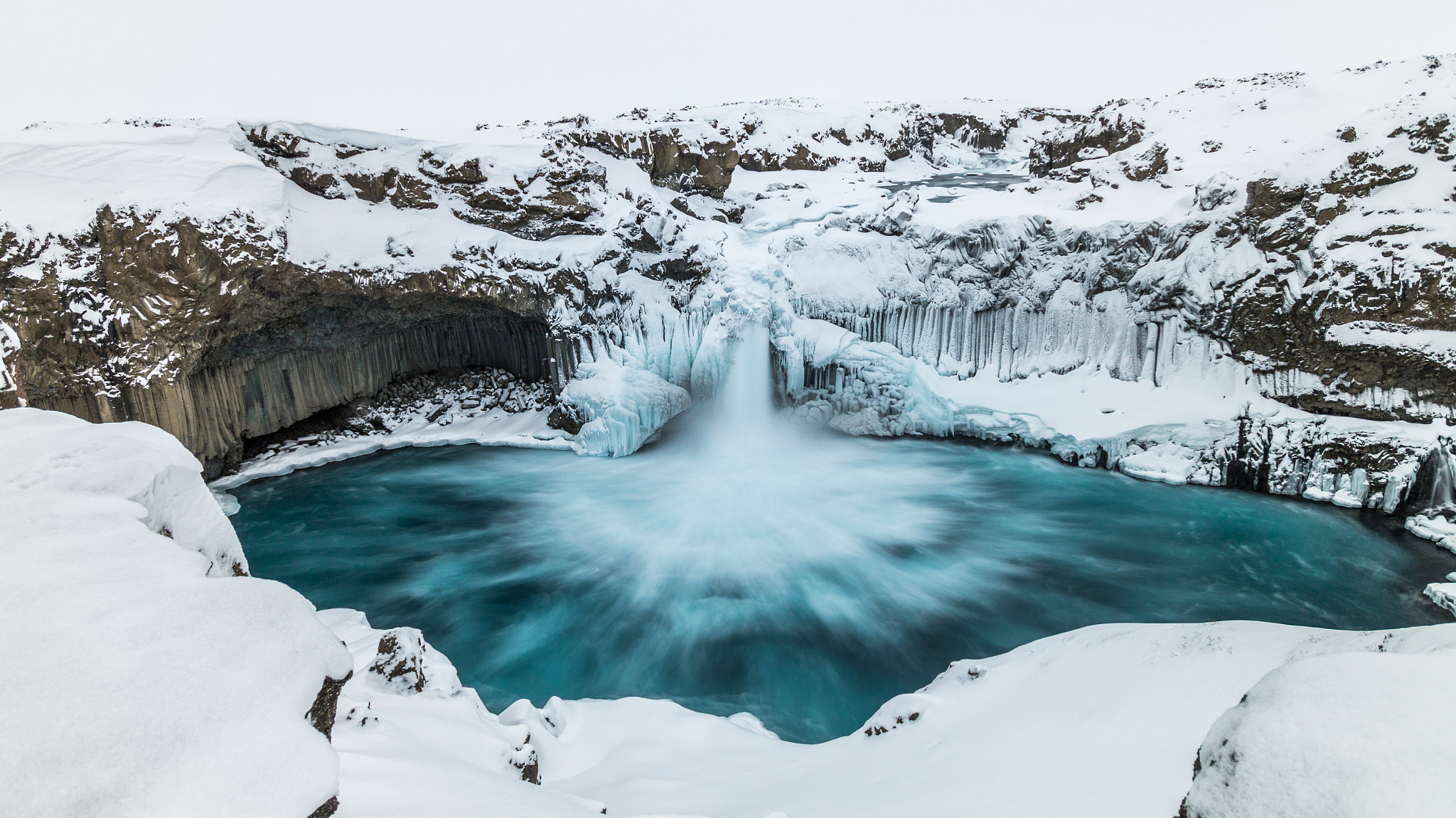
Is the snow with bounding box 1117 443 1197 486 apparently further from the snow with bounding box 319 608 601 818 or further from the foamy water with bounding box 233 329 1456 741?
the snow with bounding box 319 608 601 818

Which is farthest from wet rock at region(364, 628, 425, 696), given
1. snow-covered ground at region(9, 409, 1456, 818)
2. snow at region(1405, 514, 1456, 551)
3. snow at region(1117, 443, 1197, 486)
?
snow at region(1405, 514, 1456, 551)

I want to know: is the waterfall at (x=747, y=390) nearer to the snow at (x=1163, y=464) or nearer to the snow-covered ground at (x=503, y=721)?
the snow at (x=1163, y=464)

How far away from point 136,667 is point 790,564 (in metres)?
7.56

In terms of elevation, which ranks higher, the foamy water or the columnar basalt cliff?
the columnar basalt cliff

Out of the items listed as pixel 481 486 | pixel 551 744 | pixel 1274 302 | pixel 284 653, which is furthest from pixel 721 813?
pixel 1274 302

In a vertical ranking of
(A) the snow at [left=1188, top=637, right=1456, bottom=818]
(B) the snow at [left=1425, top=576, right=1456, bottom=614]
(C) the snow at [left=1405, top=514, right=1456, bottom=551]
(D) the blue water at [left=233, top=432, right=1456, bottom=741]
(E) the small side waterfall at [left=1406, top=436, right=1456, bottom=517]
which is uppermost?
(A) the snow at [left=1188, top=637, right=1456, bottom=818]

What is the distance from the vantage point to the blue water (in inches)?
271

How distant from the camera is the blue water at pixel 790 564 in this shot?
6875 mm

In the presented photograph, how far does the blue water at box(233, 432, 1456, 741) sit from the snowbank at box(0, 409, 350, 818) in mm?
4706

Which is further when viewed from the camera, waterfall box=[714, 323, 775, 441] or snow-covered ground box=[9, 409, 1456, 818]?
waterfall box=[714, 323, 775, 441]

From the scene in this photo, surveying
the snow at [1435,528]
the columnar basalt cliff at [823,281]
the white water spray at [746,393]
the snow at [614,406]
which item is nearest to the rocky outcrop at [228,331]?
the columnar basalt cliff at [823,281]

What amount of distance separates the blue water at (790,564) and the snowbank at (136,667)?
15.4 ft

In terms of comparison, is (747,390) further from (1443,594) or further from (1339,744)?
(1339,744)

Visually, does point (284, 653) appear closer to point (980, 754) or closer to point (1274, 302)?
point (980, 754)
